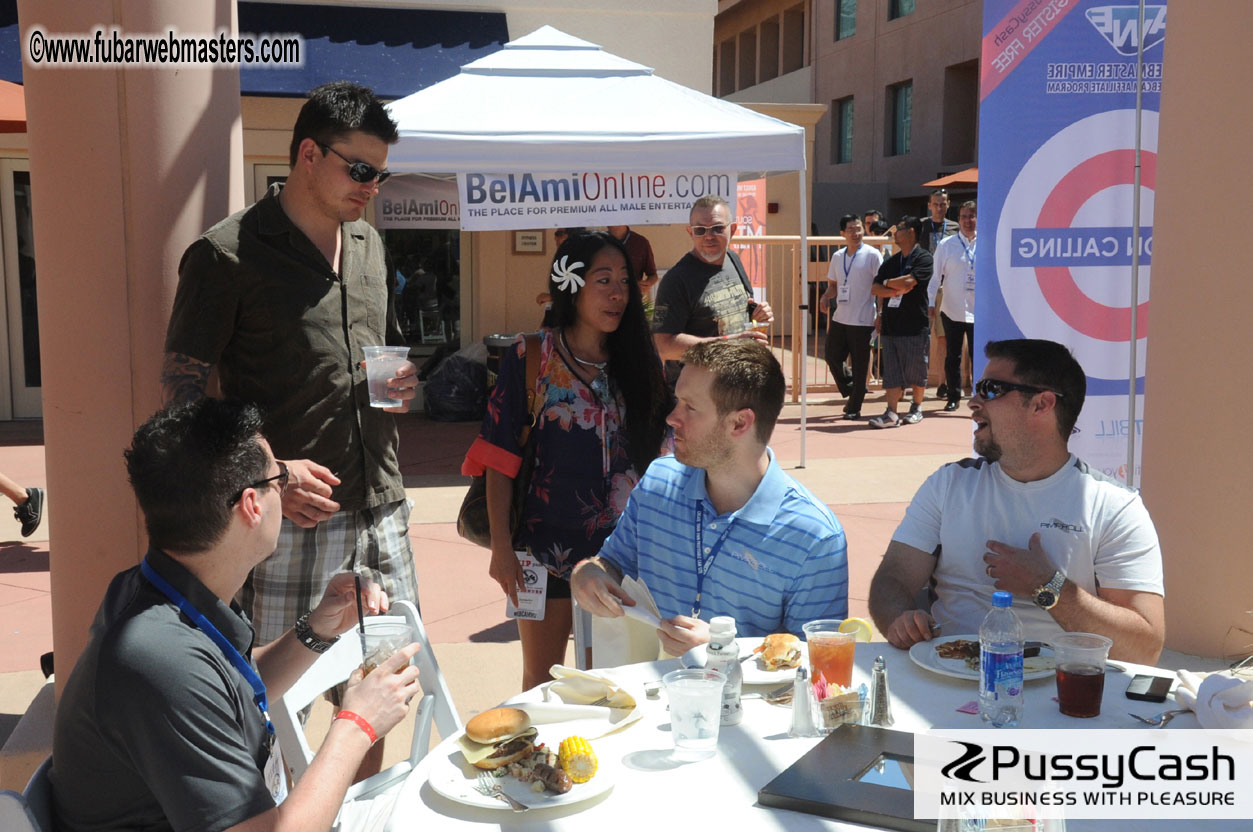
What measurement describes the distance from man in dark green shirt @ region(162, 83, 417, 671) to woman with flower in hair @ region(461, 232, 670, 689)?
52 centimetres

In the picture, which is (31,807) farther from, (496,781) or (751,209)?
(751,209)

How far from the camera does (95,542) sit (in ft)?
11.6

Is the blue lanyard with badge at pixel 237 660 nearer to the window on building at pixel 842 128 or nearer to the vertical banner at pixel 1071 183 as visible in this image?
the vertical banner at pixel 1071 183

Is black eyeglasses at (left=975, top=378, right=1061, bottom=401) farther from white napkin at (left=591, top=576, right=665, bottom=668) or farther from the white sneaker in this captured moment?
the white sneaker

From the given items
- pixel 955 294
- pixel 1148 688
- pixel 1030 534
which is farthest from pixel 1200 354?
pixel 955 294

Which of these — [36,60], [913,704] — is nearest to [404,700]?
[913,704]

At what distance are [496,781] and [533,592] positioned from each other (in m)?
1.70

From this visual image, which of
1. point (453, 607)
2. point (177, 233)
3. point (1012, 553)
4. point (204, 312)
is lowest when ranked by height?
point (453, 607)

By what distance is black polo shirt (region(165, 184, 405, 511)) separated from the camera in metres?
3.13

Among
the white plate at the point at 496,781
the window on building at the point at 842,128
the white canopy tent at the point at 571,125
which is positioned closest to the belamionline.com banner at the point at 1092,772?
the white plate at the point at 496,781

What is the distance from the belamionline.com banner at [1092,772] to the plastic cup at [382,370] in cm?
176

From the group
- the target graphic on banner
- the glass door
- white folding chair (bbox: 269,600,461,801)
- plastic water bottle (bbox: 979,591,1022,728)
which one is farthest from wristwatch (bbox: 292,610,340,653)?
the glass door

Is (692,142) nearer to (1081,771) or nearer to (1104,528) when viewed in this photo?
(1104,528)

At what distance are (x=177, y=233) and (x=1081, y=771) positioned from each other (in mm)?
2879
